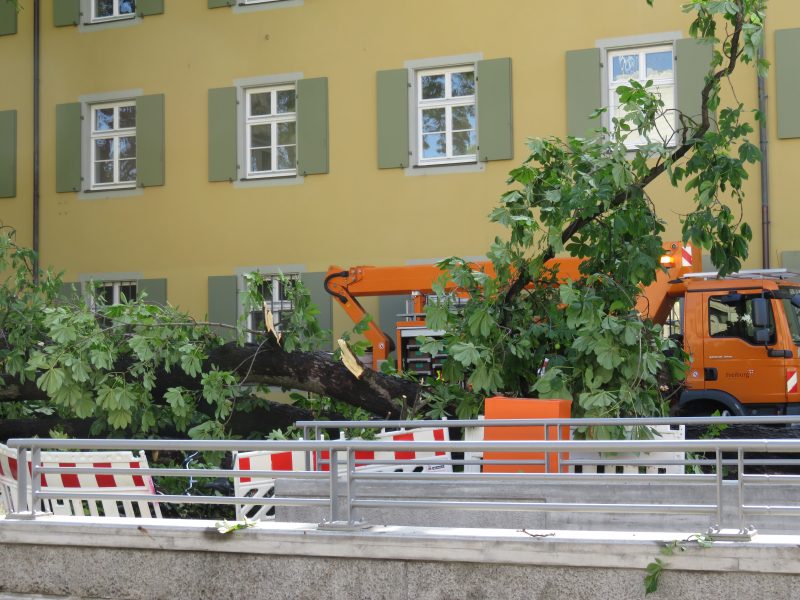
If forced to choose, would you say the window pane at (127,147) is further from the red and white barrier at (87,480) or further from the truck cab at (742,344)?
the red and white barrier at (87,480)

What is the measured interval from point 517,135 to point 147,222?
6375 millimetres

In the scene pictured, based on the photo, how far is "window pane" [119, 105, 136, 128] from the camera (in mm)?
19969

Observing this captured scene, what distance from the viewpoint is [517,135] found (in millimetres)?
17297

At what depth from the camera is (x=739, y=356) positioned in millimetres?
12930

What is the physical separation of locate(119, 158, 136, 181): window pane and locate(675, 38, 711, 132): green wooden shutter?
9085 mm

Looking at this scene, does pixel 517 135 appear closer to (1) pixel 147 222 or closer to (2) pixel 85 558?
(1) pixel 147 222

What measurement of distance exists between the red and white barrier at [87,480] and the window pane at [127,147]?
41.9ft

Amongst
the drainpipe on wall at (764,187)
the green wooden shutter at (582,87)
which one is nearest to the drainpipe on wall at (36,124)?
the green wooden shutter at (582,87)

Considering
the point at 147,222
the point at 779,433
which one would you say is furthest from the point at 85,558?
the point at 147,222

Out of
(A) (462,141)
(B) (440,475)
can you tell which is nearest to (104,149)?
(A) (462,141)

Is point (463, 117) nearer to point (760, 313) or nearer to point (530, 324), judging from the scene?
point (760, 313)

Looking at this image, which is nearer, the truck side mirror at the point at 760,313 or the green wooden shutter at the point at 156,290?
the truck side mirror at the point at 760,313

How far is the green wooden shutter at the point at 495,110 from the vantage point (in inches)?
679

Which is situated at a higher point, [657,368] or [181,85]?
[181,85]
